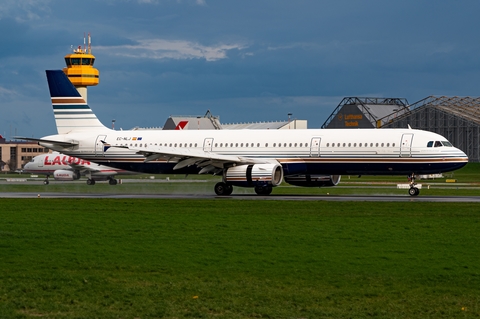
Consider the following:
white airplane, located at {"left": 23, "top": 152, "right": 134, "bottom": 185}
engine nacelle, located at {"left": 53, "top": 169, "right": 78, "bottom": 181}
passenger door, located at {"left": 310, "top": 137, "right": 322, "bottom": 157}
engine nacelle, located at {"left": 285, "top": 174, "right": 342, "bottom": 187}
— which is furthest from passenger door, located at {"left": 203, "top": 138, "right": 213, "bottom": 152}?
engine nacelle, located at {"left": 53, "top": 169, "right": 78, "bottom": 181}

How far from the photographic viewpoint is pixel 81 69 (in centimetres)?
14600

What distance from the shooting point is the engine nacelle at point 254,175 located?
1676 inches

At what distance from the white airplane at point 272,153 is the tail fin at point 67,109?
1.29m

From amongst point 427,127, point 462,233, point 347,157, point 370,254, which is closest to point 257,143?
point 347,157

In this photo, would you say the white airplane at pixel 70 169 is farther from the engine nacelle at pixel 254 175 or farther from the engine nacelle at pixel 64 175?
the engine nacelle at pixel 254 175

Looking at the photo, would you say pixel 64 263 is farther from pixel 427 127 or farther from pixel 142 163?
pixel 427 127

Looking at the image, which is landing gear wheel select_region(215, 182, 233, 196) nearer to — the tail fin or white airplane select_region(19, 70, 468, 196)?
white airplane select_region(19, 70, 468, 196)

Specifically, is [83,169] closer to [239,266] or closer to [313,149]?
[313,149]

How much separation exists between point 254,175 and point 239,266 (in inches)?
1049

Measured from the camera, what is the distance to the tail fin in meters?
52.0

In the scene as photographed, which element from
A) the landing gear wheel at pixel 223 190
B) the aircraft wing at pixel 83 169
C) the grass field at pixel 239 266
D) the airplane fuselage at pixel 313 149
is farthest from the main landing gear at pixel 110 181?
the grass field at pixel 239 266

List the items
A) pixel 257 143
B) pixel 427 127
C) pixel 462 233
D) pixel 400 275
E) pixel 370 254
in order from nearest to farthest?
pixel 400 275 → pixel 370 254 → pixel 462 233 → pixel 257 143 → pixel 427 127

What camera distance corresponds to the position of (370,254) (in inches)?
706

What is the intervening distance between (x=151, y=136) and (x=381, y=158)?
15.2m
